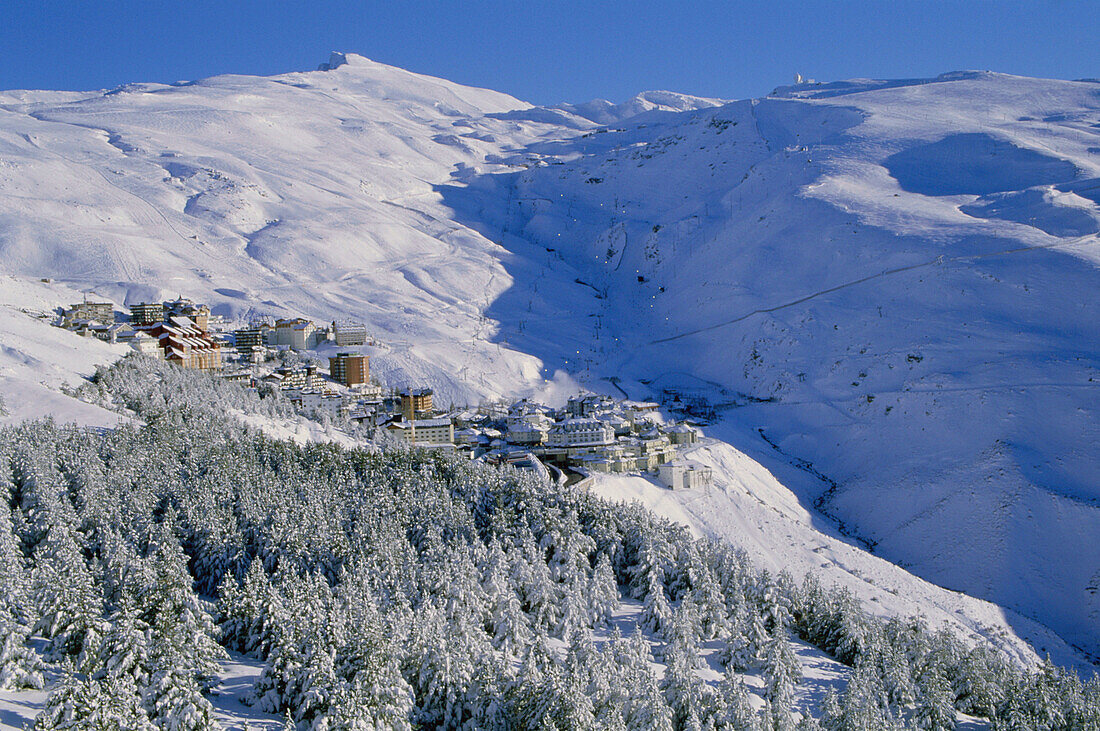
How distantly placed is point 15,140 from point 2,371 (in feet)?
418

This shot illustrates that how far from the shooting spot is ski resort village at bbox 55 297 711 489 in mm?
58156

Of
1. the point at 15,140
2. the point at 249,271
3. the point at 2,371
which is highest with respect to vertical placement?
the point at 15,140

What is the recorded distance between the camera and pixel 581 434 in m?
62.8

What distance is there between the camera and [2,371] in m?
51.2

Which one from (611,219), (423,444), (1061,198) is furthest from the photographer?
(611,219)

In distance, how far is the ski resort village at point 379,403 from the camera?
58.2 meters

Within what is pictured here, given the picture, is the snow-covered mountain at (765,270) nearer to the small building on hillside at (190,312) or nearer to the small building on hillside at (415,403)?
the small building on hillside at (190,312)

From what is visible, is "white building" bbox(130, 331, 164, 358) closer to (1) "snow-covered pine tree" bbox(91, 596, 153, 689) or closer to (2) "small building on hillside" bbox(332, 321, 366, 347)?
(2) "small building on hillside" bbox(332, 321, 366, 347)

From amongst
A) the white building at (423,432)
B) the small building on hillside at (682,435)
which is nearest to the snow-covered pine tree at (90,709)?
the white building at (423,432)

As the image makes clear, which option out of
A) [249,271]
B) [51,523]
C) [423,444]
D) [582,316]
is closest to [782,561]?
[423,444]

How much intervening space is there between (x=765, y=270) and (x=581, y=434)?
198ft

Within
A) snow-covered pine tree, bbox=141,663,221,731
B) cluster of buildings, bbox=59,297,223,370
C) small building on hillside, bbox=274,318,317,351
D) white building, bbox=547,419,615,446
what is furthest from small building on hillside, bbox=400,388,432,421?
snow-covered pine tree, bbox=141,663,221,731

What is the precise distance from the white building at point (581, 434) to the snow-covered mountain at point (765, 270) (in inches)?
636

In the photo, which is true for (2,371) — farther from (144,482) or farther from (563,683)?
(563,683)
